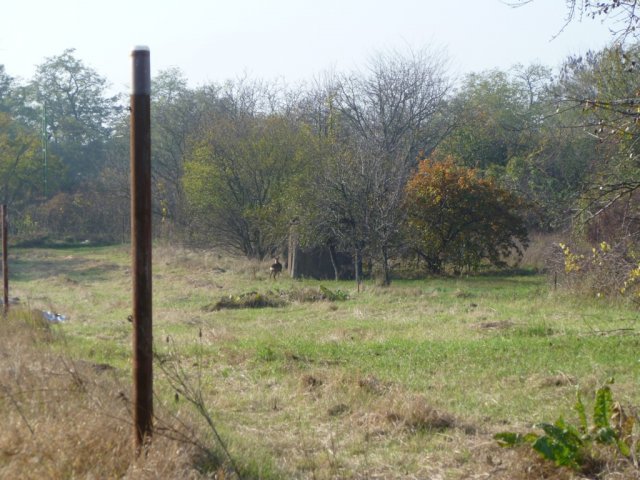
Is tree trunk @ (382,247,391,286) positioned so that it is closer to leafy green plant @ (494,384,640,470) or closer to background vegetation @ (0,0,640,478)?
background vegetation @ (0,0,640,478)

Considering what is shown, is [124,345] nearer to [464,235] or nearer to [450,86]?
[464,235]

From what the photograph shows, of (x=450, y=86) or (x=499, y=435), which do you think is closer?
(x=499, y=435)

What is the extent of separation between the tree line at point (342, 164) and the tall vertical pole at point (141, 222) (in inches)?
163

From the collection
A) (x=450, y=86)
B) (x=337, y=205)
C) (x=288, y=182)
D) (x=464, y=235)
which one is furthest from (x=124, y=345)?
(x=450, y=86)

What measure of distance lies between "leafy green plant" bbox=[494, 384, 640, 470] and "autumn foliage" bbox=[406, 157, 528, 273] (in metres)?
22.8

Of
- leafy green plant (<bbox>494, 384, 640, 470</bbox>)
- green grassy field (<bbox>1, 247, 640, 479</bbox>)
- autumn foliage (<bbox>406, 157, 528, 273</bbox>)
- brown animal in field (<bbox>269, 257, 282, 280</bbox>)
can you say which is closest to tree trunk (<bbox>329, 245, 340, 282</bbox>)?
brown animal in field (<bbox>269, 257, 282, 280</bbox>)

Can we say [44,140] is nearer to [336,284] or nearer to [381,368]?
[336,284]

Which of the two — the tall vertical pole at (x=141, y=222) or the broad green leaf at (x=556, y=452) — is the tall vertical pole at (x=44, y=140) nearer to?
the tall vertical pole at (x=141, y=222)

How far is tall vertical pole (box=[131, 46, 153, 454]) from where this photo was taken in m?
5.05

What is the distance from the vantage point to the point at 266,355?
10.7m

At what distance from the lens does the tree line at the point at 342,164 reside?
83.6 feet

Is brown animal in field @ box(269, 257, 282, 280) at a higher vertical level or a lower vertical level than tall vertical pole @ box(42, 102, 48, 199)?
lower

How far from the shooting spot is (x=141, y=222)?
5.13m

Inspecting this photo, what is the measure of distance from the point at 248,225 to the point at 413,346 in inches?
873
